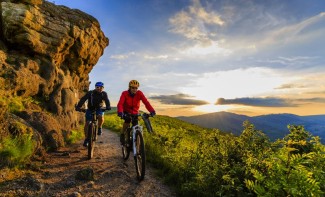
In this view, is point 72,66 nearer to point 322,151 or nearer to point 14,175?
point 14,175

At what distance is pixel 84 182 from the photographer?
9164mm

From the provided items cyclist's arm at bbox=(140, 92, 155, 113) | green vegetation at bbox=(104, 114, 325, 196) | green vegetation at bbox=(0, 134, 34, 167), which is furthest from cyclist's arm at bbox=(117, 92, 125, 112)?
green vegetation at bbox=(0, 134, 34, 167)

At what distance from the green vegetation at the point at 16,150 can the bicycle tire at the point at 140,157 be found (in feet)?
13.1

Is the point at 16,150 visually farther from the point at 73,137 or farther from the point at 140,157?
the point at 73,137

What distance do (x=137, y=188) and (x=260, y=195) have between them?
528 cm

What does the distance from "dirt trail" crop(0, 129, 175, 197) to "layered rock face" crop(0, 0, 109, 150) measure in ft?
5.73

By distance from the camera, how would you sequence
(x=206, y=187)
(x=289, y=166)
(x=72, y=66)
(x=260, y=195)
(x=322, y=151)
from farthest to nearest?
Result: (x=72, y=66) → (x=206, y=187) → (x=322, y=151) → (x=289, y=166) → (x=260, y=195)

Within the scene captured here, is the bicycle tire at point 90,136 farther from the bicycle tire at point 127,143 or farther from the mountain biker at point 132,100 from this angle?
the mountain biker at point 132,100

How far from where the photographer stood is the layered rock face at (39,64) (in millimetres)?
12922

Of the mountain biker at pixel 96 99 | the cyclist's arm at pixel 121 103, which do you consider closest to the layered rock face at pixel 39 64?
the mountain biker at pixel 96 99

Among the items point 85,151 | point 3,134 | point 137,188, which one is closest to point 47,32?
point 85,151

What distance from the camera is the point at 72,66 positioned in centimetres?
2509

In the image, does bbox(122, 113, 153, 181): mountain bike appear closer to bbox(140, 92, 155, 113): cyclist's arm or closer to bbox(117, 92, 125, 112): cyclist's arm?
bbox(117, 92, 125, 112): cyclist's arm

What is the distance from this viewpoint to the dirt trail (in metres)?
8.11
